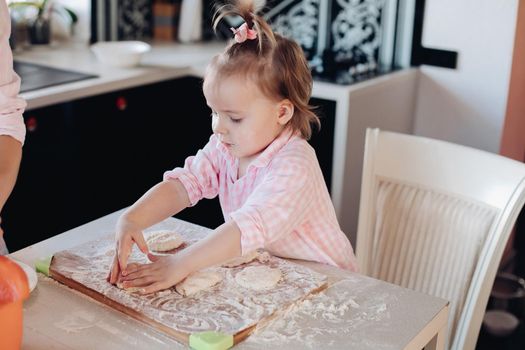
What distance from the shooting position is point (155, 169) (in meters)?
2.76

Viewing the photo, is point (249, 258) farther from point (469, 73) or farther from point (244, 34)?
point (469, 73)

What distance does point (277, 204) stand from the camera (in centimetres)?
132

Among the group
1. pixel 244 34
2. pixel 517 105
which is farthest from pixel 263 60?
pixel 517 105

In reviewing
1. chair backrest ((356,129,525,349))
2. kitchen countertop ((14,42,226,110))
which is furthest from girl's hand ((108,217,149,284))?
kitchen countertop ((14,42,226,110))

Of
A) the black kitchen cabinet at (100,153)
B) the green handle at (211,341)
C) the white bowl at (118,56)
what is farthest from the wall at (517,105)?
the green handle at (211,341)

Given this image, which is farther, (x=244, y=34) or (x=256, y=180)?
(x=256, y=180)

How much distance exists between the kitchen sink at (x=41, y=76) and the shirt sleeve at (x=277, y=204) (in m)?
1.16

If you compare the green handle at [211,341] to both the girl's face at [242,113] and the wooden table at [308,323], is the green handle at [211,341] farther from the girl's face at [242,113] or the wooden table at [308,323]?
the girl's face at [242,113]

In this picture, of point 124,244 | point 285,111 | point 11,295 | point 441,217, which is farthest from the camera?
point 441,217

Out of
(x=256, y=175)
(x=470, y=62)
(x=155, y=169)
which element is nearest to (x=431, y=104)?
(x=470, y=62)

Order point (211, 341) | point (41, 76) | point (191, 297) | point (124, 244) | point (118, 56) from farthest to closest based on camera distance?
1. point (118, 56)
2. point (41, 76)
3. point (124, 244)
4. point (191, 297)
5. point (211, 341)

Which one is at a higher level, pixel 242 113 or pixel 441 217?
pixel 242 113

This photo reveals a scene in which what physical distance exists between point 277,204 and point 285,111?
177 mm

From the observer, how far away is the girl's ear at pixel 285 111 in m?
1.38
